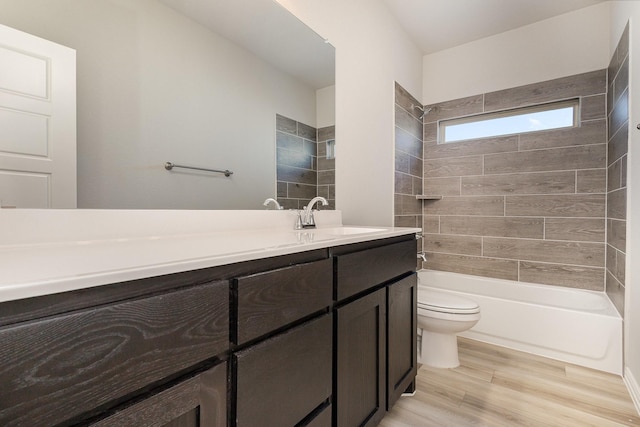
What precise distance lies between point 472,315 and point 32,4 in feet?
7.71

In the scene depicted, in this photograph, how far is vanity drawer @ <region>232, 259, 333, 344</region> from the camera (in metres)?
0.73

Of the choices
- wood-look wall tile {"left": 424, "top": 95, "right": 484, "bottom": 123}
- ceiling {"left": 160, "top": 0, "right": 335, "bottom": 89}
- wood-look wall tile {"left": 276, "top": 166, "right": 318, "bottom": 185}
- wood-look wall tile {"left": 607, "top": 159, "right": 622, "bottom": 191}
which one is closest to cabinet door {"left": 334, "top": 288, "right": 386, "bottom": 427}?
wood-look wall tile {"left": 276, "top": 166, "right": 318, "bottom": 185}

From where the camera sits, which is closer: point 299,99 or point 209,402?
point 209,402

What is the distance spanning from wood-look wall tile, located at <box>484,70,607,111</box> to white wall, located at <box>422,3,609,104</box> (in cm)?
5

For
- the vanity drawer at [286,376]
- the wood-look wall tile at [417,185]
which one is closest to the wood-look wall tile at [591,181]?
the wood-look wall tile at [417,185]

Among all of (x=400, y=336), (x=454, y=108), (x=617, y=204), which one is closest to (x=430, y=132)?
(x=454, y=108)

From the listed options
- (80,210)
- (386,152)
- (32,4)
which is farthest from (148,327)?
(386,152)

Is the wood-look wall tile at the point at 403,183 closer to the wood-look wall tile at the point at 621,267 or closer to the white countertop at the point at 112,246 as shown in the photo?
the white countertop at the point at 112,246

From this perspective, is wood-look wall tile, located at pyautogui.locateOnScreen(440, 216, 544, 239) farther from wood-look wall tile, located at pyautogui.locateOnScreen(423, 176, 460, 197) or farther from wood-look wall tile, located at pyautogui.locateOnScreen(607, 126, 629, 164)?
wood-look wall tile, located at pyautogui.locateOnScreen(607, 126, 629, 164)

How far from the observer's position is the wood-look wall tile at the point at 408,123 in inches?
101

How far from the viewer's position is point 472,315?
1.86 metres

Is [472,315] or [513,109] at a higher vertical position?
[513,109]

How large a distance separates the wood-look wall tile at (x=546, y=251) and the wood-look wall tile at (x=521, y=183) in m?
0.43

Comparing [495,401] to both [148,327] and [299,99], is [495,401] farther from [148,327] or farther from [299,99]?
[299,99]
